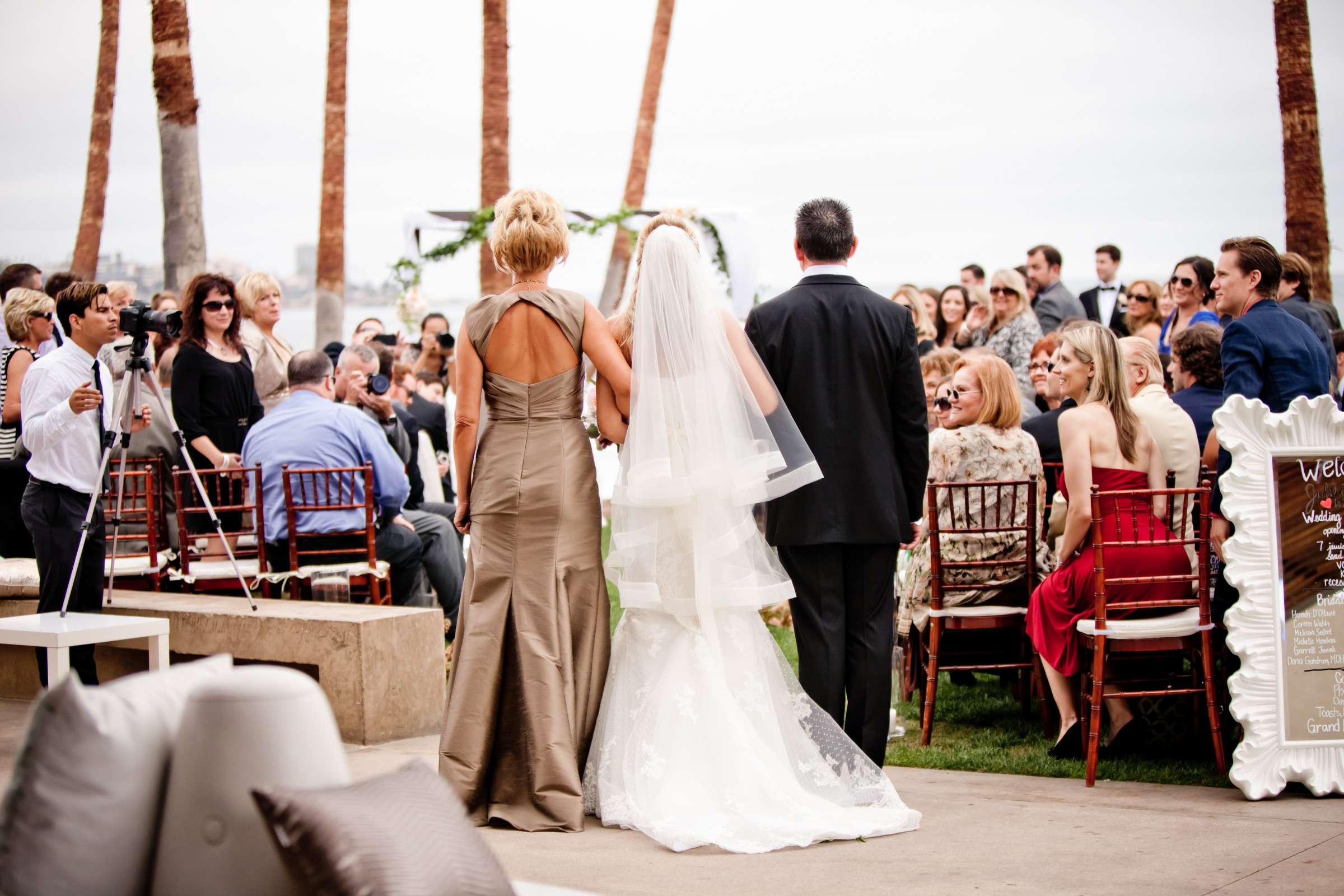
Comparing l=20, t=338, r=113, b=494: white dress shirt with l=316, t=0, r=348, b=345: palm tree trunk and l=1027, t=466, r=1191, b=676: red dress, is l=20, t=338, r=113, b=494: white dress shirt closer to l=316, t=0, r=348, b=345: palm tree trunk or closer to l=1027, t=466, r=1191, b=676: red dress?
l=1027, t=466, r=1191, b=676: red dress

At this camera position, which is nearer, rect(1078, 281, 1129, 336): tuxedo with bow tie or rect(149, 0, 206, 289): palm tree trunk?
rect(1078, 281, 1129, 336): tuxedo with bow tie

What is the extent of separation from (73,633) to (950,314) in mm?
6250

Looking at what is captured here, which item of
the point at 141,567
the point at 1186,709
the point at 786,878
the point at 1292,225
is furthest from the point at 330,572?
the point at 1292,225

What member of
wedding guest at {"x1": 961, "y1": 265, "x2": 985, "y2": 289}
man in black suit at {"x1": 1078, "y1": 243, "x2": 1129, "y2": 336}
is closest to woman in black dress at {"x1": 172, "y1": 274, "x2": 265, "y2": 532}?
man in black suit at {"x1": 1078, "y1": 243, "x2": 1129, "y2": 336}

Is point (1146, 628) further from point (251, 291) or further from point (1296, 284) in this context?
point (251, 291)

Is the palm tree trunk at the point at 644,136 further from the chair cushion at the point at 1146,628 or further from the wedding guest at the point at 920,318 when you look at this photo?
the chair cushion at the point at 1146,628

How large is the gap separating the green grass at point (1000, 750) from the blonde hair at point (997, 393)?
1.31m

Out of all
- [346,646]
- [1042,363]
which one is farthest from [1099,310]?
[346,646]

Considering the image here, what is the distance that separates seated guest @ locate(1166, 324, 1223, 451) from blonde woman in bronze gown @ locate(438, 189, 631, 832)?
8.44 feet

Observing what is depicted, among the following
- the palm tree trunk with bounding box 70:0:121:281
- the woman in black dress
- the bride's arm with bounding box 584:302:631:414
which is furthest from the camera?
the palm tree trunk with bounding box 70:0:121:281

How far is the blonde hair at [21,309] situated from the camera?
6.25m

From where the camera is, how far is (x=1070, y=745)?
193 inches

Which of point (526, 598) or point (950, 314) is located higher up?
point (950, 314)

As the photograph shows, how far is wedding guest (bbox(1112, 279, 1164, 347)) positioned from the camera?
311 inches
